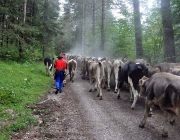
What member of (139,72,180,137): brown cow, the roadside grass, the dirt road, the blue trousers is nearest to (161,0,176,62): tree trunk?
the dirt road

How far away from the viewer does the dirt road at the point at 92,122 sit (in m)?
5.89

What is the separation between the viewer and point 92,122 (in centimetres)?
694

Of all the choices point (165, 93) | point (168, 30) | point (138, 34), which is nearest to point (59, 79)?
point (168, 30)

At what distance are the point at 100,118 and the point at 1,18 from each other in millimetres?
14254

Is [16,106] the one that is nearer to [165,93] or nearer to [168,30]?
[165,93]

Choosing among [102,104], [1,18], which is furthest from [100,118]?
[1,18]

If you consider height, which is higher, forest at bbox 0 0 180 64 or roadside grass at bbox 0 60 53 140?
forest at bbox 0 0 180 64

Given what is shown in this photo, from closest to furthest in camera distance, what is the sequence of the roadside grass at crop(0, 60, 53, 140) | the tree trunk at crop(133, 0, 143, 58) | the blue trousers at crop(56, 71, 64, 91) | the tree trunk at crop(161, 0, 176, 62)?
the roadside grass at crop(0, 60, 53, 140)
the blue trousers at crop(56, 71, 64, 91)
the tree trunk at crop(161, 0, 176, 62)
the tree trunk at crop(133, 0, 143, 58)

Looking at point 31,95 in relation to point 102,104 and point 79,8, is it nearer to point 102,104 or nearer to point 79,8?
point 102,104

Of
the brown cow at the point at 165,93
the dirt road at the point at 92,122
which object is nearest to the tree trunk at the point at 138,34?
the dirt road at the point at 92,122

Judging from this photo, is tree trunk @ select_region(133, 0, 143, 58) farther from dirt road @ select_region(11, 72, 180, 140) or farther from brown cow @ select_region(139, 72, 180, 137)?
brown cow @ select_region(139, 72, 180, 137)

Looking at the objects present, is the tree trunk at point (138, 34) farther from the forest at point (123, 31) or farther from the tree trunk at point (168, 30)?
the tree trunk at point (168, 30)

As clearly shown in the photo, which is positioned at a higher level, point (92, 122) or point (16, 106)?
point (16, 106)

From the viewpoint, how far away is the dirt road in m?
5.89
